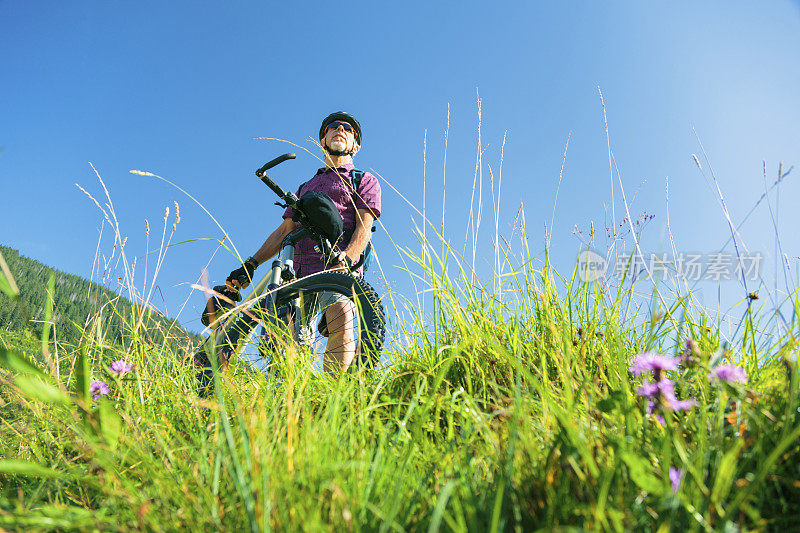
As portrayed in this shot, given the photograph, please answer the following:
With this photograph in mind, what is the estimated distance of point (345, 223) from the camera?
3.45m

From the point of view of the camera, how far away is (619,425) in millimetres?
848

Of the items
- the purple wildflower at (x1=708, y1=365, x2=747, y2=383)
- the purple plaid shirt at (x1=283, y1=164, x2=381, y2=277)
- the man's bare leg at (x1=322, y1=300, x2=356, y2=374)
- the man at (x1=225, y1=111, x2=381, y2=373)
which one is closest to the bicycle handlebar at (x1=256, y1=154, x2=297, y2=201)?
the man at (x1=225, y1=111, x2=381, y2=373)

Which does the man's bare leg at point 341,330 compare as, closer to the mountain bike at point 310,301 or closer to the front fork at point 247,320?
the mountain bike at point 310,301

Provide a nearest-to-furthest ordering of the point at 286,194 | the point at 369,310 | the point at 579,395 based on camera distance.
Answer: the point at 579,395
the point at 369,310
the point at 286,194

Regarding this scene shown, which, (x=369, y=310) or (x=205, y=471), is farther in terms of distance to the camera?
(x=369, y=310)

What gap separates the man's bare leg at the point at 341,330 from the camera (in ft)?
8.00

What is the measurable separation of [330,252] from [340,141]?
4.78 ft

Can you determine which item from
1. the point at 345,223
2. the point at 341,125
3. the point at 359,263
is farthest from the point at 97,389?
the point at 341,125

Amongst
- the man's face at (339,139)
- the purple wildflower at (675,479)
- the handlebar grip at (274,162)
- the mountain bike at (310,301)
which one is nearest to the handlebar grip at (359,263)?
the mountain bike at (310,301)

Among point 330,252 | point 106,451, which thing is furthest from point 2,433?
point 330,252

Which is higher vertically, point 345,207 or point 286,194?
point 345,207

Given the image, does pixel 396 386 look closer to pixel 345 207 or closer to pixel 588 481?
pixel 588 481

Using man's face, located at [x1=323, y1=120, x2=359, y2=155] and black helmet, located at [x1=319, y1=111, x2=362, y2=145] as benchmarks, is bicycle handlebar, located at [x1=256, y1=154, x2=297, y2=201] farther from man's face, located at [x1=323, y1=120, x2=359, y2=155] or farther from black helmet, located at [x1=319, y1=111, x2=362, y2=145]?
black helmet, located at [x1=319, y1=111, x2=362, y2=145]

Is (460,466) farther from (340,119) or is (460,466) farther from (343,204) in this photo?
(340,119)
